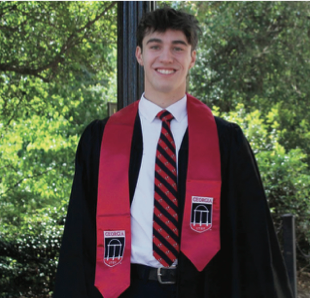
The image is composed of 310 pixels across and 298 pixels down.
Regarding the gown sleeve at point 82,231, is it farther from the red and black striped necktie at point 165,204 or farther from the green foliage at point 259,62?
the green foliage at point 259,62

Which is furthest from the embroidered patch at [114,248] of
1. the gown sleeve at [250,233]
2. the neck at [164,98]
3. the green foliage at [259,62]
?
the green foliage at [259,62]

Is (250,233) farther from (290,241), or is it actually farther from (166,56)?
(290,241)

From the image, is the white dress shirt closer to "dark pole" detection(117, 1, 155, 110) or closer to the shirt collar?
the shirt collar

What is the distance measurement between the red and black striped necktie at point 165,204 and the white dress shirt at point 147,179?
31 mm

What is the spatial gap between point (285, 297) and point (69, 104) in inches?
170

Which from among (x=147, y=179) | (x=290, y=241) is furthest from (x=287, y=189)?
(x=147, y=179)

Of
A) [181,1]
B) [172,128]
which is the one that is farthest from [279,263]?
[181,1]

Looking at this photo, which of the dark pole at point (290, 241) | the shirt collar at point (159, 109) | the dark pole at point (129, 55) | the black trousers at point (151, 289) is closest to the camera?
the black trousers at point (151, 289)

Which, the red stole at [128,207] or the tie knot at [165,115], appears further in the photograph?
the tie knot at [165,115]

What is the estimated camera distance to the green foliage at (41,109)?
5719 millimetres

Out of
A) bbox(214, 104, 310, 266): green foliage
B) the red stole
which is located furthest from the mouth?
bbox(214, 104, 310, 266): green foliage

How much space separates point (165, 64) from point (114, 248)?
2.69 ft

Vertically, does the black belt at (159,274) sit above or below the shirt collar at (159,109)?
below

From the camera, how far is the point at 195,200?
2.19m
